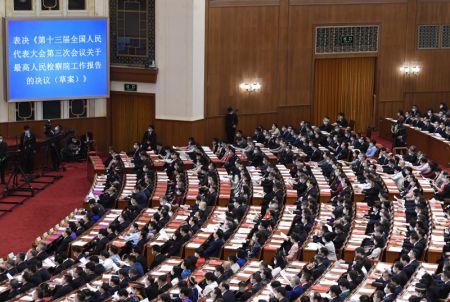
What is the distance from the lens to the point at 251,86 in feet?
124

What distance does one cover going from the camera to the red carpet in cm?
2705

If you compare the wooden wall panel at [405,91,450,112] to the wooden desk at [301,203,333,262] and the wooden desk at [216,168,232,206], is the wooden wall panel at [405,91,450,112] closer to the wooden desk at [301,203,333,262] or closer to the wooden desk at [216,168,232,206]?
the wooden desk at [216,168,232,206]

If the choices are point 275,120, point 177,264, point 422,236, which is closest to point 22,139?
point 275,120

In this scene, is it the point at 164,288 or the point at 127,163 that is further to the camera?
the point at 127,163

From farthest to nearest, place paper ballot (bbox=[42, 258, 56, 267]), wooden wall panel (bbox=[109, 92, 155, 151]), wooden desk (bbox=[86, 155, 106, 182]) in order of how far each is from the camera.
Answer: wooden wall panel (bbox=[109, 92, 155, 151]), wooden desk (bbox=[86, 155, 106, 182]), paper ballot (bbox=[42, 258, 56, 267])

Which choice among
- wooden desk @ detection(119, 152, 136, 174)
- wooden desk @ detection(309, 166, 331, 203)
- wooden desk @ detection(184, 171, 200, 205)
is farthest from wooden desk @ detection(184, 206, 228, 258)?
wooden desk @ detection(119, 152, 136, 174)

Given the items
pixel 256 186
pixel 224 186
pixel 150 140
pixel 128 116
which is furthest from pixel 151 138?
pixel 256 186

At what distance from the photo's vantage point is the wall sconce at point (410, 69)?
40.5 metres

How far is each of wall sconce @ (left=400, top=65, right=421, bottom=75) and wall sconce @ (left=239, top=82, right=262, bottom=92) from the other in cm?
614

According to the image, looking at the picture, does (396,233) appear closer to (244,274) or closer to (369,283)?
(369,283)

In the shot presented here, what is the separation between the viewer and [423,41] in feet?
133

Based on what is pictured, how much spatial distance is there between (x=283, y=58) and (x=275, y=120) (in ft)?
7.46

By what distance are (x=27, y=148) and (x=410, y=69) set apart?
15.4 meters

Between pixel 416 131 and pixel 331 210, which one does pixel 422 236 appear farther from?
pixel 416 131
